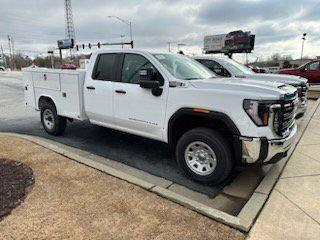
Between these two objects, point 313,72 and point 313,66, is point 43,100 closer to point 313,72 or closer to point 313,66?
point 313,72

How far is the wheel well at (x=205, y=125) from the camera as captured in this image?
157 inches

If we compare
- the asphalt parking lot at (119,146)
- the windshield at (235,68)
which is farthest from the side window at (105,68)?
the windshield at (235,68)

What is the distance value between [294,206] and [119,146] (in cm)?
370

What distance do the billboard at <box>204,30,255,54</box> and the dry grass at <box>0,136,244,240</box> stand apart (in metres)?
53.5

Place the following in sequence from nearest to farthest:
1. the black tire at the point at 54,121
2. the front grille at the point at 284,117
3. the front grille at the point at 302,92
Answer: the front grille at the point at 284,117
the black tire at the point at 54,121
the front grille at the point at 302,92

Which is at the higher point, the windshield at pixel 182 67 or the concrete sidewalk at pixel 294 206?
the windshield at pixel 182 67

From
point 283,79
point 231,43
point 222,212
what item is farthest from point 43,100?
point 231,43

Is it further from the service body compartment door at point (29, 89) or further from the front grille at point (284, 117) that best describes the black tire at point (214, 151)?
the service body compartment door at point (29, 89)

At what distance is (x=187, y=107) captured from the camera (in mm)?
4391

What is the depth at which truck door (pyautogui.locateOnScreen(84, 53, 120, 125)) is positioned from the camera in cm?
557

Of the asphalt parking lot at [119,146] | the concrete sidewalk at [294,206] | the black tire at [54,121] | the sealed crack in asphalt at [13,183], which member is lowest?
the asphalt parking lot at [119,146]

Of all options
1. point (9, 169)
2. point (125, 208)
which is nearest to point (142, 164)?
point (125, 208)

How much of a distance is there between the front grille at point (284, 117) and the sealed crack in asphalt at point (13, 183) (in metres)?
3.40

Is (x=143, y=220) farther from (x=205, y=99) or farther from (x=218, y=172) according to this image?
(x=205, y=99)
